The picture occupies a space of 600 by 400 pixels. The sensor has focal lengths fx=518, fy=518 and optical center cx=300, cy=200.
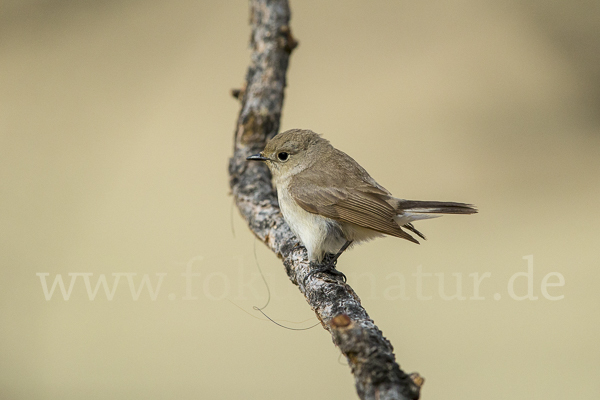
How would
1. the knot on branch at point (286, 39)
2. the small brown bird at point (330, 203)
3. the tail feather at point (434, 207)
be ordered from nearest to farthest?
the tail feather at point (434, 207) < the small brown bird at point (330, 203) < the knot on branch at point (286, 39)

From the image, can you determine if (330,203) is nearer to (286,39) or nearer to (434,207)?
(434,207)

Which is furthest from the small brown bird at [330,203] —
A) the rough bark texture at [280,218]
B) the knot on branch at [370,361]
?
the knot on branch at [370,361]

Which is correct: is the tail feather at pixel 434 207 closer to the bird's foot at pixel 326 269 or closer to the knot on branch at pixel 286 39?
the bird's foot at pixel 326 269

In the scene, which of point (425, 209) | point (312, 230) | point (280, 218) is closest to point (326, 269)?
point (312, 230)

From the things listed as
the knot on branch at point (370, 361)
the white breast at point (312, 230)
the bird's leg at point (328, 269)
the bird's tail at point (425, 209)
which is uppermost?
the bird's tail at point (425, 209)

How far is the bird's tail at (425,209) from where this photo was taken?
250 centimetres

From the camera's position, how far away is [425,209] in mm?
2602

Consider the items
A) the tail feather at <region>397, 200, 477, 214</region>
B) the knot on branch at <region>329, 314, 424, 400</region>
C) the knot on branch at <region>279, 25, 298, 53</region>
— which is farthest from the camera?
the knot on branch at <region>279, 25, 298, 53</region>

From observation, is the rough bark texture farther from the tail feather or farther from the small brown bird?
the tail feather

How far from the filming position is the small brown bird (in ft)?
8.50

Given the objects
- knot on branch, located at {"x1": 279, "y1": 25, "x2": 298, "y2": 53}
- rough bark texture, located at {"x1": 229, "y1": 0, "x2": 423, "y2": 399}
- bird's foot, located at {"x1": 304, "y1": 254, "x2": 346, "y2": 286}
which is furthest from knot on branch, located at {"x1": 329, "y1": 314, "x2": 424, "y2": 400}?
knot on branch, located at {"x1": 279, "y1": 25, "x2": 298, "y2": 53}

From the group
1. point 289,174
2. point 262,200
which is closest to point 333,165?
point 289,174

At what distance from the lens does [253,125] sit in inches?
143

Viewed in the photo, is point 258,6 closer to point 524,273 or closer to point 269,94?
point 269,94
